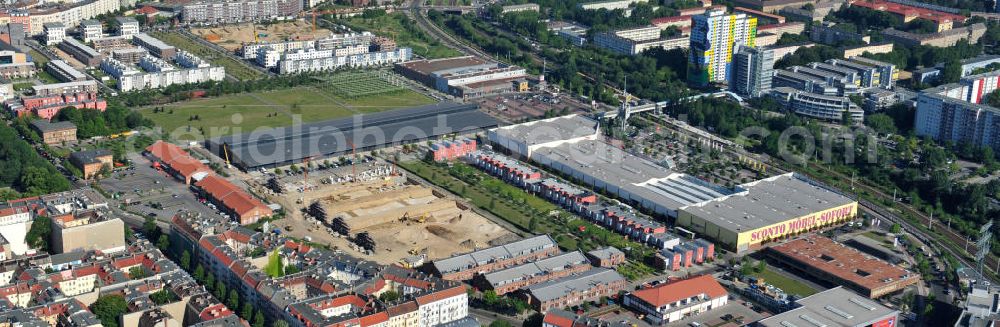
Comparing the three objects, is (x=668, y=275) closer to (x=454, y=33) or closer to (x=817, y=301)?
(x=817, y=301)

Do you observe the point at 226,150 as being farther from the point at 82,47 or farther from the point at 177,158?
the point at 82,47

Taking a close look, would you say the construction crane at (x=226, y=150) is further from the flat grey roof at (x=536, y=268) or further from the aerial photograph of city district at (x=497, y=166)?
the flat grey roof at (x=536, y=268)

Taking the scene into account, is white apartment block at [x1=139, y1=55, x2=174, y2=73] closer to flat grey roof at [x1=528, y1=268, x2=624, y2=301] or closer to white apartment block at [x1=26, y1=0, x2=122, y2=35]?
white apartment block at [x1=26, y1=0, x2=122, y2=35]

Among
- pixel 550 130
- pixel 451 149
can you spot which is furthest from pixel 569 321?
pixel 550 130

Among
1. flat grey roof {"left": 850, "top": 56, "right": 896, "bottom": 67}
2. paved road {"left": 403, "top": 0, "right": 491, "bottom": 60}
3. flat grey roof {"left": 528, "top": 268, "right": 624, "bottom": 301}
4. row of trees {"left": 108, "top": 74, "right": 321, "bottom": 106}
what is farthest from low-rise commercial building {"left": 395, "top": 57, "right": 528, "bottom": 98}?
flat grey roof {"left": 528, "top": 268, "right": 624, "bottom": 301}

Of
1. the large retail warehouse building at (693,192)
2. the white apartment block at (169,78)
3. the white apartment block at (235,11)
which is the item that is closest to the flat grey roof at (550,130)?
the large retail warehouse building at (693,192)

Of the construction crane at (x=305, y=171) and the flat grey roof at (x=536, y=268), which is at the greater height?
the construction crane at (x=305, y=171)
